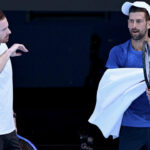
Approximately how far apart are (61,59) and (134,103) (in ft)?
19.5

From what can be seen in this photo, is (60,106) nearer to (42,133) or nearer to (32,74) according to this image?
(32,74)

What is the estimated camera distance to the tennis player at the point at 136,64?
10.5 feet

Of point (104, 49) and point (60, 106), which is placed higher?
point (104, 49)

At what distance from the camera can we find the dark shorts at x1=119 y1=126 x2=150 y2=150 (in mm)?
3242

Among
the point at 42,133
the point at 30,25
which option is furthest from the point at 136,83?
the point at 30,25

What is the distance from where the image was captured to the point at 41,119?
7.00m

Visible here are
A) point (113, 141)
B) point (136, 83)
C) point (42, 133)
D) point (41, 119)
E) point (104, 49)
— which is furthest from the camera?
point (104, 49)

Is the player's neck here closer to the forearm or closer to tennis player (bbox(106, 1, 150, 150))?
tennis player (bbox(106, 1, 150, 150))

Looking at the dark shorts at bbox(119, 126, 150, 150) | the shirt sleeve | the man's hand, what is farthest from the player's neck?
the man's hand

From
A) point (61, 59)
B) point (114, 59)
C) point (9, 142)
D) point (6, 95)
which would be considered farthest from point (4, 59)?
point (61, 59)

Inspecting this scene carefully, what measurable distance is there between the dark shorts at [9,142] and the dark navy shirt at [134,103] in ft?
2.48

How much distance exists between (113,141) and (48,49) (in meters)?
3.75

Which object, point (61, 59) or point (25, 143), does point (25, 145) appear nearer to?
point (25, 143)

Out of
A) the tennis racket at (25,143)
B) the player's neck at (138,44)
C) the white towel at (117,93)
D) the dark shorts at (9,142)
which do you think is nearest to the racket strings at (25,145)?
the tennis racket at (25,143)
